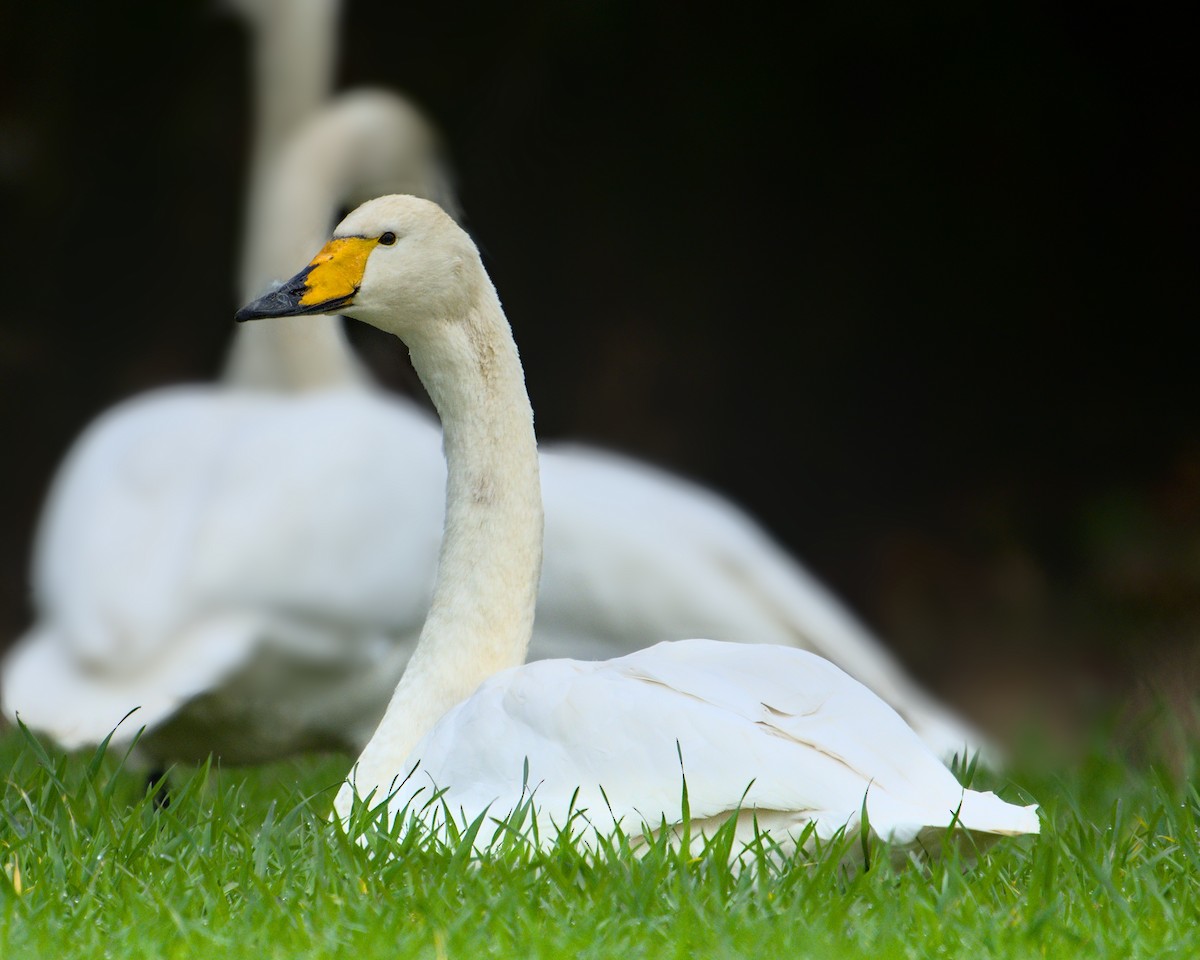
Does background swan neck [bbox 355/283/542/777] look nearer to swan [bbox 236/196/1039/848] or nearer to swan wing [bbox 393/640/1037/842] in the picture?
swan [bbox 236/196/1039/848]

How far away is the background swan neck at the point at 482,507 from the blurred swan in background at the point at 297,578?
0.93 meters

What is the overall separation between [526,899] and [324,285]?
891 mm

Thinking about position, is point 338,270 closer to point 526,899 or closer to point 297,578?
point 526,899

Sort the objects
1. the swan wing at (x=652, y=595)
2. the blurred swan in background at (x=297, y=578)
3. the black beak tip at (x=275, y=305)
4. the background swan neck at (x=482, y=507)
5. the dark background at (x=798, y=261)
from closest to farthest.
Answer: the black beak tip at (x=275, y=305)
the background swan neck at (x=482, y=507)
the blurred swan in background at (x=297, y=578)
the swan wing at (x=652, y=595)
the dark background at (x=798, y=261)

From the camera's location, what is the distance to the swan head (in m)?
2.32

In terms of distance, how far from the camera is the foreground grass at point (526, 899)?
172 cm

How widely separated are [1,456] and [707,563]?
383 centimetres

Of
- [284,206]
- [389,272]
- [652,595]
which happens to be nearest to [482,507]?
[389,272]

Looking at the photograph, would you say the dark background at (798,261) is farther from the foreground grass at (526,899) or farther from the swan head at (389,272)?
the foreground grass at (526,899)

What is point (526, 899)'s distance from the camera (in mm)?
1840

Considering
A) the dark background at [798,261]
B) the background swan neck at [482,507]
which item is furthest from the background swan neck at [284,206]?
the background swan neck at [482,507]

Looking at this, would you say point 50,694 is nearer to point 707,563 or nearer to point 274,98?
point 707,563

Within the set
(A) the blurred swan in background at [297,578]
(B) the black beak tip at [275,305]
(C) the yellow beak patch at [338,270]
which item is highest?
(C) the yellow beak patch at [338,270]

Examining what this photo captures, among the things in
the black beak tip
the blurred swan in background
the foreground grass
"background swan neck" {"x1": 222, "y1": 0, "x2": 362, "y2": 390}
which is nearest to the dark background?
"background swan neck" {"x1": 222, "y1": 0, "x2": 362, "y2": 390}
